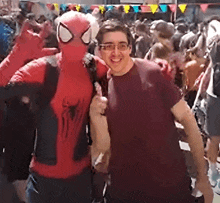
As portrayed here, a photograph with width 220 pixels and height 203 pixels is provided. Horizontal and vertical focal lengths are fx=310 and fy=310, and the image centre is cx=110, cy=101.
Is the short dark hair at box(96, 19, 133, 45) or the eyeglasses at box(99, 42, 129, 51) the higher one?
the short dark hair at box(96, 19, 133, 45)

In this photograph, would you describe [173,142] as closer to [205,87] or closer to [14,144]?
[205,87]

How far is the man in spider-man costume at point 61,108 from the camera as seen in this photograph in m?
0.84

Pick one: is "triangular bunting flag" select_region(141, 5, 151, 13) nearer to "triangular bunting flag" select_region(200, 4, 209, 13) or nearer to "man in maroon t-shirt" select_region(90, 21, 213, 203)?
"triangular bunting flag" select_region(200, 4, 209, 13)

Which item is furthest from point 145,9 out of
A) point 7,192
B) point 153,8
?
point 7,192

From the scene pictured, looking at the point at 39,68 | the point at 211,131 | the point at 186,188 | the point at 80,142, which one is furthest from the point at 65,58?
the point at 211,131

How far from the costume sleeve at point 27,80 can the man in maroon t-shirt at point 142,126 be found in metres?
0.17

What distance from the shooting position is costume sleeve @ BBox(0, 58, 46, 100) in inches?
32.7

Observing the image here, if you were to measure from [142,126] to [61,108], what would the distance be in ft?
0.82

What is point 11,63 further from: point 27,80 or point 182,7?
point 182,7

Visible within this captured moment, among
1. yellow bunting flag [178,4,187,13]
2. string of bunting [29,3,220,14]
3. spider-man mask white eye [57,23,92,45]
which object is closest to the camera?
spider-man mask white eye [57,23,92,45]

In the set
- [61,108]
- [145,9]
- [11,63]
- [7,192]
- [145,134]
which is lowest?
[7,192]

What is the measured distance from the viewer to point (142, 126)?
36.7 inches

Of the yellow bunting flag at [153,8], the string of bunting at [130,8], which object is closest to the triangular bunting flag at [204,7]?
the string of bunting at [130,8]

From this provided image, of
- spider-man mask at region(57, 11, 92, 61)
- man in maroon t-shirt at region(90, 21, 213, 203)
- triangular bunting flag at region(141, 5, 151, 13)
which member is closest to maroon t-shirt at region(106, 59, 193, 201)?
man in maroon t-shirt at region(90, 21, 213, 203)
